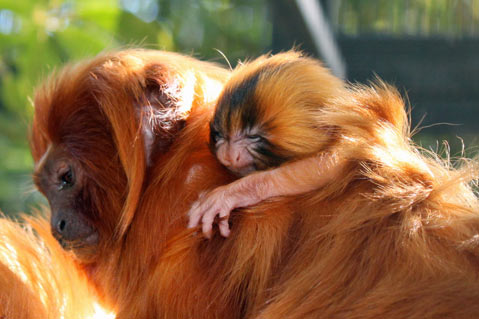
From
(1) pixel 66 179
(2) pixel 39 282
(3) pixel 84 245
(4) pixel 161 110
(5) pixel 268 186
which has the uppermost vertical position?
(4) pixel 161 110

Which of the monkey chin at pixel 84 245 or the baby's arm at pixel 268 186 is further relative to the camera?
the monkey chin at pixel 84 245

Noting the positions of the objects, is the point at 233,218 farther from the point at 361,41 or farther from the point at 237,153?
the point at 361,41

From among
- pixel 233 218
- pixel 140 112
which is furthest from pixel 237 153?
pixel 140 112

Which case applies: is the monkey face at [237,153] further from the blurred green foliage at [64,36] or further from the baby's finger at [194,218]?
the blurred green foliage at [64,36]

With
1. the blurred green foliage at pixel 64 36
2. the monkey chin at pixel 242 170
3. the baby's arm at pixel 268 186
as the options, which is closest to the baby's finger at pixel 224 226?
the baby's arm at pixel 268 186

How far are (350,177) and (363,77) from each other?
1538 mm

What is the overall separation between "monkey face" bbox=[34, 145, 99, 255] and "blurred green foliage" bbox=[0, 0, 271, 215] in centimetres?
46

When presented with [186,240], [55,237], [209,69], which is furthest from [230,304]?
[209,69]

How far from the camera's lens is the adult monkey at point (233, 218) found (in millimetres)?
1370

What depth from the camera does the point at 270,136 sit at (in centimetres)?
163

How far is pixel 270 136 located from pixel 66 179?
60 cm

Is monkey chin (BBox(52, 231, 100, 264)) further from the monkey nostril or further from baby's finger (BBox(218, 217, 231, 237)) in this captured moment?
baby's finger (BBox(218, 217, 231, 237))

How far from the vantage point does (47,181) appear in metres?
1.82

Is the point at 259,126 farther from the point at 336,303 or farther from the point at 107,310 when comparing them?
the point at 107,310
